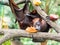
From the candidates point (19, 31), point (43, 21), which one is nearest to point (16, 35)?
point (19, 31)

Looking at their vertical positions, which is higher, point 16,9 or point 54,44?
point 16,9

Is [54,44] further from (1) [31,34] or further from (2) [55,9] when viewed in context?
(1) [31,34]

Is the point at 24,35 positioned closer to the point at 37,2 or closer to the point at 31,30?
the point at 31,30

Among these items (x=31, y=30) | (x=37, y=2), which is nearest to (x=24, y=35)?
(x=31, y=30)

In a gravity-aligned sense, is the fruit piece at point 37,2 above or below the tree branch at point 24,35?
above

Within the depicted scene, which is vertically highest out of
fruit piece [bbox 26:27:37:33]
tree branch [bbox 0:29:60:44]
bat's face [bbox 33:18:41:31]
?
bat's face [bbox 33:18:41:31]

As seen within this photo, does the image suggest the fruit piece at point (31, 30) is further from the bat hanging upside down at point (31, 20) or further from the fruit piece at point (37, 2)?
the fruit piece at point (37, 2)

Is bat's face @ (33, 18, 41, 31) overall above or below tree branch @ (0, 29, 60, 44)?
above

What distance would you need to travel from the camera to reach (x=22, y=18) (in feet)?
2.69

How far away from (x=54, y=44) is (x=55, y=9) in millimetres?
272

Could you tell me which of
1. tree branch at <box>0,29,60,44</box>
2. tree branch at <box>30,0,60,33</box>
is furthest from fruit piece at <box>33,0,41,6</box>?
tree branch at <box>0,29,60,44</box>

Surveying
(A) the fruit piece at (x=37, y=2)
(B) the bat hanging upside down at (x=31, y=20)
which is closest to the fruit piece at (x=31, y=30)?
(B) the bat hanging upside down at (x=31, y=20)

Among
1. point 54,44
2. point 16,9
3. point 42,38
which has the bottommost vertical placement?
point 54,44

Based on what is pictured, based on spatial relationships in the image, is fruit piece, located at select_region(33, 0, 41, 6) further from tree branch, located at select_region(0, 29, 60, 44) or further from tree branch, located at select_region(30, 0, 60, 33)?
tree branch, located at select_region(0, 29, 60, 44)
